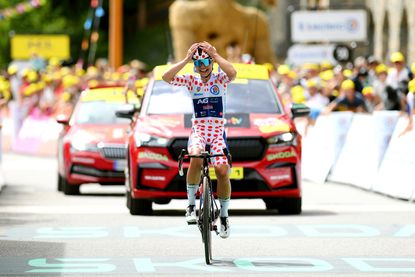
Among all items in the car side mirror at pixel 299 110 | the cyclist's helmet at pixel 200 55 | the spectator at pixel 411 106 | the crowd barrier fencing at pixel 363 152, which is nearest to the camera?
the cyclist's helmet at pixel 200 55

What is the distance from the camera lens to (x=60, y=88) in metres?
39.5

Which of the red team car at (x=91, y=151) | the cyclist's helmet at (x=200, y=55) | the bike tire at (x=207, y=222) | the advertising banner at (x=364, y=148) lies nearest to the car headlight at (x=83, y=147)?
the red team car at (x=91, y=151)

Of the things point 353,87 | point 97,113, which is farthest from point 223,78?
point 353,87

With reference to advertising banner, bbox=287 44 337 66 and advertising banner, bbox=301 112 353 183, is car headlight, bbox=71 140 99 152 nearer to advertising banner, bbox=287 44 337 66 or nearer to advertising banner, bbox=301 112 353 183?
advertising banner, bbox=301 112 353 183

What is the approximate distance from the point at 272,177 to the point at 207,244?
5.13 m

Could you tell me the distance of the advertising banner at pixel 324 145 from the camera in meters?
26.0

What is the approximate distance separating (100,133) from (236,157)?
5.48 meters

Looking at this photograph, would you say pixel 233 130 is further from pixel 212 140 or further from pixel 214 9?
pixel 214 9

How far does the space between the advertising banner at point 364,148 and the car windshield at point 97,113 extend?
3.41 meters

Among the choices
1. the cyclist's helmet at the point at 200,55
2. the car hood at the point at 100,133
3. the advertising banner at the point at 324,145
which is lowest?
the advertising banner at the point at 324,145

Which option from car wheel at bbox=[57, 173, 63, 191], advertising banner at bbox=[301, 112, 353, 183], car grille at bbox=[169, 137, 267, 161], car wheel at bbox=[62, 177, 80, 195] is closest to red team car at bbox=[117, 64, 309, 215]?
car grille at bbox=[169, 137, 267, 161]

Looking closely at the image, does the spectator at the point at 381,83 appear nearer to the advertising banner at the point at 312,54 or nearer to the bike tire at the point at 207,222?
the advertising banner at the point at 312,54

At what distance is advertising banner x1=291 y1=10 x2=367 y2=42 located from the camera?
3916 centimetres

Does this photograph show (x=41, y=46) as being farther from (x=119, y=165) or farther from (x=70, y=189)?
(x=119, y=165)
